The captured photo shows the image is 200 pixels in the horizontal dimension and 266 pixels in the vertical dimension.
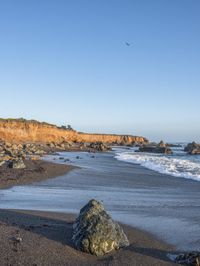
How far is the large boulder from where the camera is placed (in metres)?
7.84

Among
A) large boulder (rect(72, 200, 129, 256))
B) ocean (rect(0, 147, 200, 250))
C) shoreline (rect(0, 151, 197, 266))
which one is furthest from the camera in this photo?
ocean (rect(0, 147, 200, 250))

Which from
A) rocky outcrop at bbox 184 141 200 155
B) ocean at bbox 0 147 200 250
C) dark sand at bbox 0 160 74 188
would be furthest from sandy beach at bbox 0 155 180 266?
rocky outcrop at bbox 184 141 200 155

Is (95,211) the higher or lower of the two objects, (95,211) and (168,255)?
the higher

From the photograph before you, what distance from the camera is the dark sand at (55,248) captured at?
730 centimetres

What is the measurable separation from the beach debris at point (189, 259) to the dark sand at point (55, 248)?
0.18 meters

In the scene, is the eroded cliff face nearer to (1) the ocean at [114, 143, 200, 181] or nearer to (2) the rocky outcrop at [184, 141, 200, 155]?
(2) the rocky outcrop at [184, 141, 200, 155]

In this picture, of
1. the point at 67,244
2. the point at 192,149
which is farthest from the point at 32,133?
the point at 67,244

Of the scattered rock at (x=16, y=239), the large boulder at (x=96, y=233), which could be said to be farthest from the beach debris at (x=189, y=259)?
the scattered rock at (x=16, y=239)

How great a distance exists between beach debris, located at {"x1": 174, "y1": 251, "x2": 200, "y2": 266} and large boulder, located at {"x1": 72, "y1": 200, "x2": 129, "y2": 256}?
119 centimetres

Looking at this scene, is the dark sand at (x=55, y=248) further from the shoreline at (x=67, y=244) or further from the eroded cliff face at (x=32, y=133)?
Answer: the eroded cliff face at (x=32, y=133)

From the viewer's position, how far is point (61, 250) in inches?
308

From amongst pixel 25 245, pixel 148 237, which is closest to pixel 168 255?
pixel 148 237

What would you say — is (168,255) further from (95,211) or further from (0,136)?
(0,136)

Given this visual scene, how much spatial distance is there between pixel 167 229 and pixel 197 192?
7823 mm
